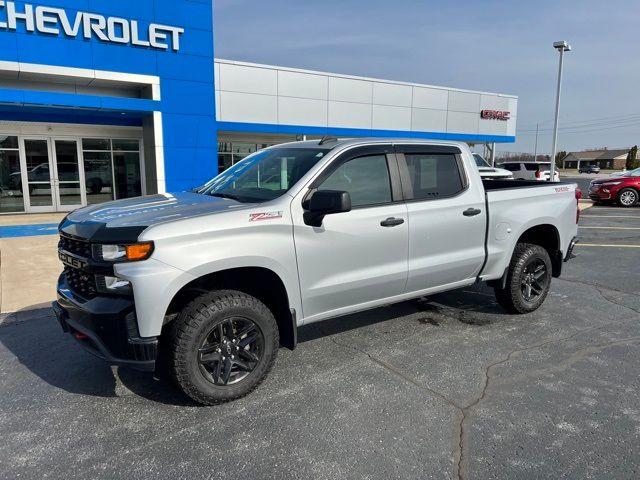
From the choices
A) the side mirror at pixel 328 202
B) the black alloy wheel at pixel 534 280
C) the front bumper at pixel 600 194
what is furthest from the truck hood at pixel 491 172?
the side mirror at pixel 328 202

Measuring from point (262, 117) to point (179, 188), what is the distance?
4.98 m

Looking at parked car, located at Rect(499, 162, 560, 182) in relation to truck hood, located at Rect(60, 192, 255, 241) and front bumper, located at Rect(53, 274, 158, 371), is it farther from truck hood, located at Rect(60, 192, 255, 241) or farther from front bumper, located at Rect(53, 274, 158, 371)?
front bumper, located at Rect(53, 274, 158, 371)

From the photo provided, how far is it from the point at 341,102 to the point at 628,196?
40.4ft

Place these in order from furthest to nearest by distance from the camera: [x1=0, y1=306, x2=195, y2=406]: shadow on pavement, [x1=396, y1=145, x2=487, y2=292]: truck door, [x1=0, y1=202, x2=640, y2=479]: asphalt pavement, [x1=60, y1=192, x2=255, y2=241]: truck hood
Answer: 1. [x1=396, y1=145, x2=487, y2=292]: truck door
2. [x1=0, y1=306, x2=195, y2=406]: shadow on pavement
3. [x1=60, y1=192, x2=255, y2=241]: truck hood
4. [x1=0, y1=202, x2=640, y2=479]: asphalt pavement

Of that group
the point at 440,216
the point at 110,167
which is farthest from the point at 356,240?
the point at 110,167

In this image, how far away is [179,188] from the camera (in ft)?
54.2

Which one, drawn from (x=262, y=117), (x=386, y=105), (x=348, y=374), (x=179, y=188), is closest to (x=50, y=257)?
(x=348, y=374)

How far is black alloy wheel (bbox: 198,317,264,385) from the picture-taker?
334 centimetres

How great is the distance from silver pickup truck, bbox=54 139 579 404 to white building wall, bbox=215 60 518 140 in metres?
14.9

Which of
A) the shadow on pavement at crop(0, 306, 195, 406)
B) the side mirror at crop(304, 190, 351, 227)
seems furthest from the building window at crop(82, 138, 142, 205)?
the side mirror at crop(304, 190, 351, 227)

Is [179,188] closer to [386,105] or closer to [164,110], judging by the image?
[164,110]

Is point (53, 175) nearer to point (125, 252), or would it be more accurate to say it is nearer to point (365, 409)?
point (125, 252)

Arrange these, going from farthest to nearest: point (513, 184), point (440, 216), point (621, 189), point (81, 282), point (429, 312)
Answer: point (621, 189) < point (513, 184) < point (429, 312) < point (440, 216) < point (81, 282)

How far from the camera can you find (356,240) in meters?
3.88
